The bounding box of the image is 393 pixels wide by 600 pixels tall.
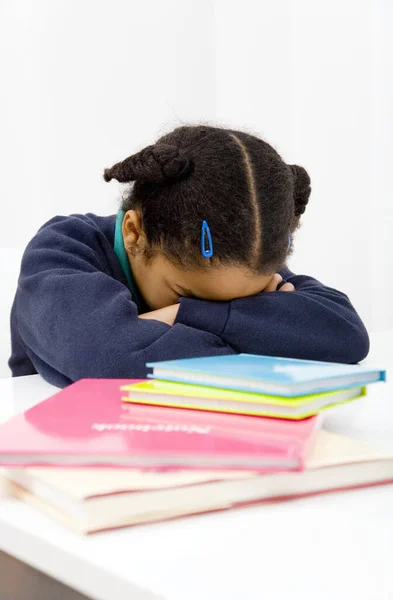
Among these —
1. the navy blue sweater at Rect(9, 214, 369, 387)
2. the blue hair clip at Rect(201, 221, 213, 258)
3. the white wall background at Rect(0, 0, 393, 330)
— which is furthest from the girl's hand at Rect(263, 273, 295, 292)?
the white wall background at Rect(0, 0, 393, 330)

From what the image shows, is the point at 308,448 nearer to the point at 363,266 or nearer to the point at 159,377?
the point at 159,377

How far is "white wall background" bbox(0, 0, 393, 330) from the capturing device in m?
2.48

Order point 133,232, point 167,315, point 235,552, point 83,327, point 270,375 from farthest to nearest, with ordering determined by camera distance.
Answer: point 133,232 → point 167,315 → point 83,327 → point 270,375 → point 235,552

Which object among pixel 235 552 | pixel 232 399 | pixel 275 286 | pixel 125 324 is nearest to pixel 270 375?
pixel 232 399

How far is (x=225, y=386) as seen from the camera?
50 cm

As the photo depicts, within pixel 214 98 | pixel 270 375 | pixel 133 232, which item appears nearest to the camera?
pixel 270 375

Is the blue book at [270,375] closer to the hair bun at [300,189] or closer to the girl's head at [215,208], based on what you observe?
the girl's head at [215,208]

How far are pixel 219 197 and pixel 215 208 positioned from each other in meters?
0.02

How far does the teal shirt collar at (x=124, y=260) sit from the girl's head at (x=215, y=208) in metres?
0.11

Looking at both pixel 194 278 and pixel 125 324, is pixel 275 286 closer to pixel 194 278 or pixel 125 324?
pixel 194 278

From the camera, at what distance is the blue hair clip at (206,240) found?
973 mm

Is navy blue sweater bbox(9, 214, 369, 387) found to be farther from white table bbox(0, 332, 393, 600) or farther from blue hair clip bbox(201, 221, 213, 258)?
white table bbox(0, 332, 393, 600)

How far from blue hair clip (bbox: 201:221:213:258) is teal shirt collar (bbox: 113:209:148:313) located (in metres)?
0.22

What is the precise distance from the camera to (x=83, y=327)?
2.89 feet
